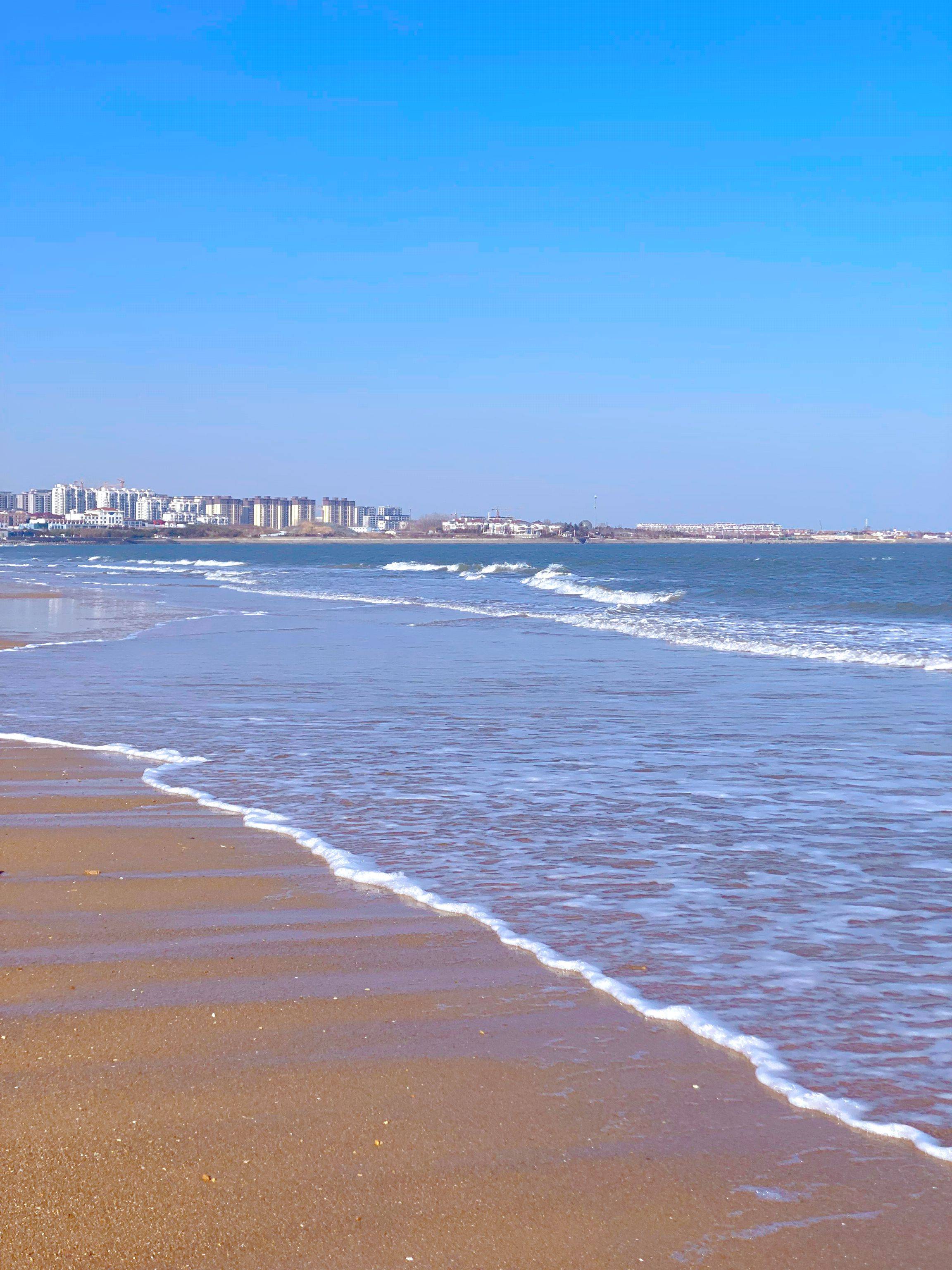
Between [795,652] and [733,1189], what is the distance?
622 inches

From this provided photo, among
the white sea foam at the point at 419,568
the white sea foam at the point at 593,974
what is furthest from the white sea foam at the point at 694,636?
the white sea foam at the point at 419,568

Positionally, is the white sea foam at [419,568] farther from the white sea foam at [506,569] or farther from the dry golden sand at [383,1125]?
the dry golden sand at [383,1125]

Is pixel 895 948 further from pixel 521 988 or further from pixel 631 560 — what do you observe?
pixel 631 560

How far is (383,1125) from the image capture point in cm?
293

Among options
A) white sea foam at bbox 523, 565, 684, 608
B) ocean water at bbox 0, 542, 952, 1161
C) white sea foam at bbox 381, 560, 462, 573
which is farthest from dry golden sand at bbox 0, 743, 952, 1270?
white sea foam at bbox 381, 560, 462, 573

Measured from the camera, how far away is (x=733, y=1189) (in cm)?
269

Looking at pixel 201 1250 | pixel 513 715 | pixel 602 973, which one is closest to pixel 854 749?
pixel 513 715

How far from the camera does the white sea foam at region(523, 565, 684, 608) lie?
3369 cm

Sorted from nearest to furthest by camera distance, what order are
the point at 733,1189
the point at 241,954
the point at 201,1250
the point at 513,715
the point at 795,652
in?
the point at 201,1250
the point at 733,1189
the point at 241,954
the point at 513,715
the point at 795,652

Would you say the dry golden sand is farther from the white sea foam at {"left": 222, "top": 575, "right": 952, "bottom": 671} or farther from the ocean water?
the white sea foam at {"left": 222, "top": 575, "right": 952, "bottom": 671}

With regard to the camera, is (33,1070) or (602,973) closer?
(33,1070)

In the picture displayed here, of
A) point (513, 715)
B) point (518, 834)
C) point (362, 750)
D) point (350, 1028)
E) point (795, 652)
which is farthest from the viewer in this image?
point (795, 652)

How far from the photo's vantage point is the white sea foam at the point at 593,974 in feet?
9.90

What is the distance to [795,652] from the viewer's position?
58.4 feet
